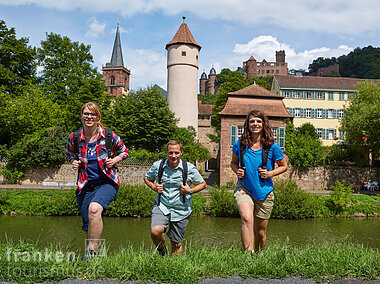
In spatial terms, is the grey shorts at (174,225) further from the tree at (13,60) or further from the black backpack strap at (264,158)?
the tree at (13,60)

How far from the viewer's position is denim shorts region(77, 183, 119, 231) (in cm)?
379

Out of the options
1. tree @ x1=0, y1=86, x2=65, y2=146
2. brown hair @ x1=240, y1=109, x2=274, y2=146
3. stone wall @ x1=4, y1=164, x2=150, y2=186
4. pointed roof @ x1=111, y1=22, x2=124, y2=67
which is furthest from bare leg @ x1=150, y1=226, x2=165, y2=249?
pointed roof @ x1=111, y1=22, x2=124, y2=67

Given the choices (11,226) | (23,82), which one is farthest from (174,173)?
(23,82)

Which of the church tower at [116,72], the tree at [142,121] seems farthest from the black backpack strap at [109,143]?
the church tower at [116,72]

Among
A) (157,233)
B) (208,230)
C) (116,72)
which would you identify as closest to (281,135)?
(208,230)

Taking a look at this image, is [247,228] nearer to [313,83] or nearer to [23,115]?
[23,115]

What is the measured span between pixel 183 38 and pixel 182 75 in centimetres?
389

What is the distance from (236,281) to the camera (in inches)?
118

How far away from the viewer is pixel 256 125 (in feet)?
14.5

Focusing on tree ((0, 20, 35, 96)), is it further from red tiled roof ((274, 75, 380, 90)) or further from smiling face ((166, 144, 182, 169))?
red tiled roof ((274, 75, 380, 90))

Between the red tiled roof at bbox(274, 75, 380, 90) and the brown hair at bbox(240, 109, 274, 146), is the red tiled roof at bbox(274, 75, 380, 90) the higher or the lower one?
the higher one

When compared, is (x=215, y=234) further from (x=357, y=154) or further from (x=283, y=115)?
(x=357, y=154)

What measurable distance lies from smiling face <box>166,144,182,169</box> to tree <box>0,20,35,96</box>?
90.5ft

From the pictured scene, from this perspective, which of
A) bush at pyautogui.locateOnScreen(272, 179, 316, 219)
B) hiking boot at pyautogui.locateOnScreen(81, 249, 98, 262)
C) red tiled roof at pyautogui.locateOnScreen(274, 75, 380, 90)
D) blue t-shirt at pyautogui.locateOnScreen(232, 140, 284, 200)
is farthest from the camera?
red tiled roof at pyautogui.locateOnScreen(274, 75, 380, 90)
